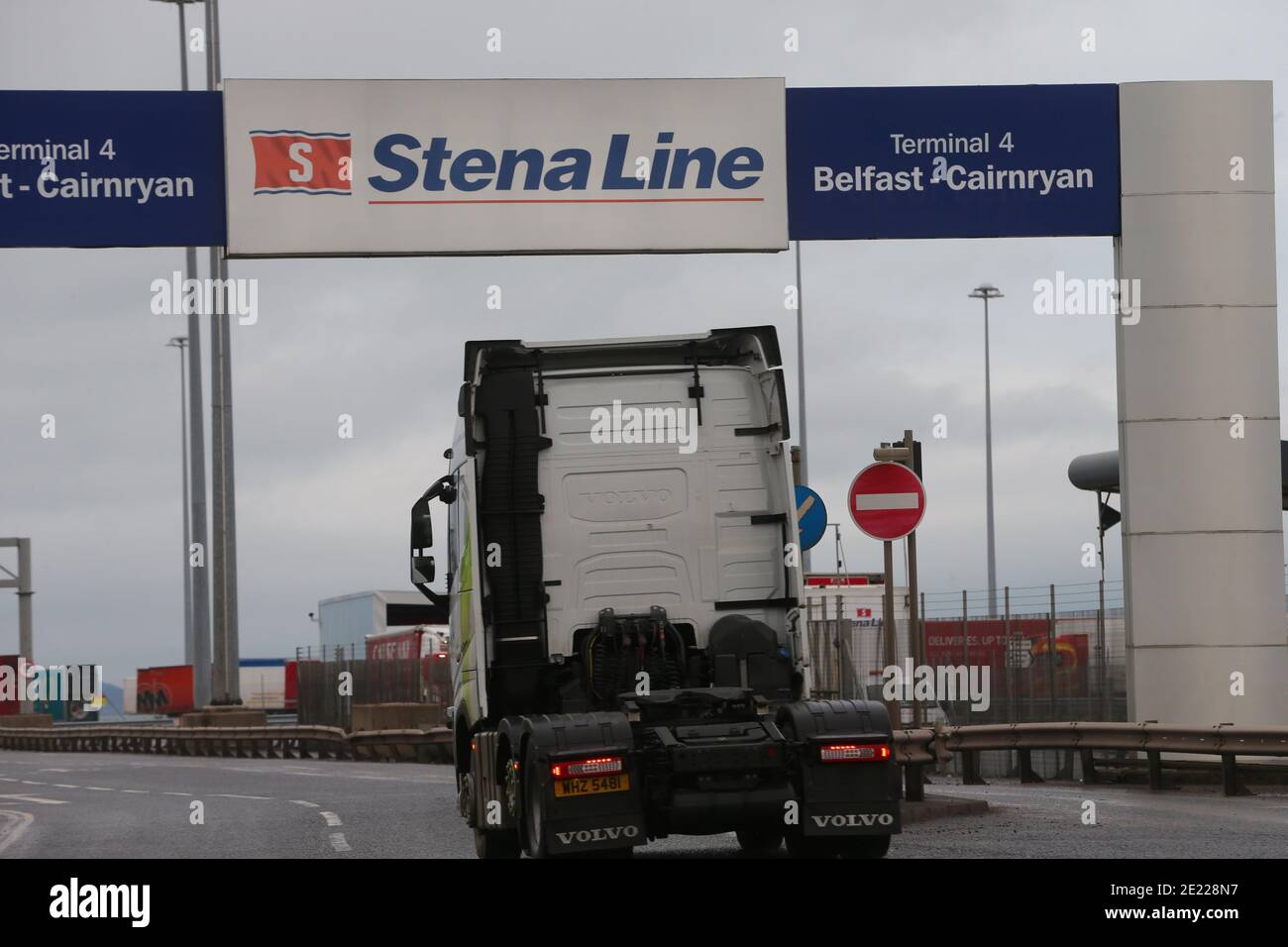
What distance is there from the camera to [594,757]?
11570 millimetres

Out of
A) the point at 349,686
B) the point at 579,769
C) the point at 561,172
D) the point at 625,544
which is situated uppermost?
the point at 561,172

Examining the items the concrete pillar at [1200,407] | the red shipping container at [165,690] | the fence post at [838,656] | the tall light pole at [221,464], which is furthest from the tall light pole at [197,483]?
the red shipping container at [165,690]

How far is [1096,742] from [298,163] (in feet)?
32.5

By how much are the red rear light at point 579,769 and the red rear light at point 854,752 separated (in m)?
1.31

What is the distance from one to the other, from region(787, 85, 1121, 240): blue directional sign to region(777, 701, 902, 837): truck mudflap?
9.57m

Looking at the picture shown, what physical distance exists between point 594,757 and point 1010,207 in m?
11.0

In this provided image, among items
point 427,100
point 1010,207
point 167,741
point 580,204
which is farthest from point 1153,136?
point 167,741

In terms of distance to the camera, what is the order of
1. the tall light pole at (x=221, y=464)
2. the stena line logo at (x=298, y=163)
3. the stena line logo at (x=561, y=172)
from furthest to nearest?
the tall light pole at (x=221, y=464)
the stena line logo at (x=561, y=172)
the stena line logo at (x=298, y=163)

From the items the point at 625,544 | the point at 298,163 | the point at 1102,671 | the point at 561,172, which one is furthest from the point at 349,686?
the point at 625,544

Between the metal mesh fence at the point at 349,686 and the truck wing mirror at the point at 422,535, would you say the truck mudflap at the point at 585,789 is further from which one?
the metal mesh fence at the point at 349,686

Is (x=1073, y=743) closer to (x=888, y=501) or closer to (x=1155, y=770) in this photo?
(x=1155, y=770)

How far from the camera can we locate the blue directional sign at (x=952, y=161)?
811 inches

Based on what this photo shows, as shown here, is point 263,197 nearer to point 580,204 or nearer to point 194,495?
point 580,204

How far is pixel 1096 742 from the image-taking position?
19141 millimetres
